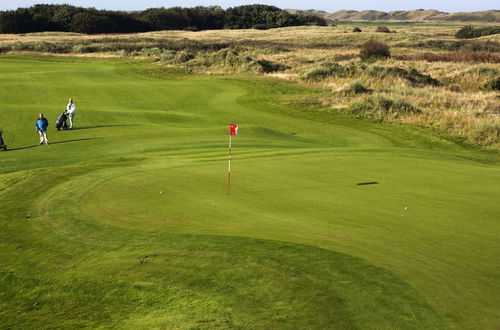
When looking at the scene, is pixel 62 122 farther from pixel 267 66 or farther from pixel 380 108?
pixel 267 66

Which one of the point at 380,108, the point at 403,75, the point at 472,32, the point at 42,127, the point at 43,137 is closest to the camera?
the point at 42,127

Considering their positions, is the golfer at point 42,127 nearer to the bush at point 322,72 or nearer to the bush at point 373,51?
the bush at point 322,72

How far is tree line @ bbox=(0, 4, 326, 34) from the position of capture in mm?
118000

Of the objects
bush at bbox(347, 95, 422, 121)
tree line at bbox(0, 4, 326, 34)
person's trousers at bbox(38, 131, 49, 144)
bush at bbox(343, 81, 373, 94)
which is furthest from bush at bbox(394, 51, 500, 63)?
tree line at bbox(0, 4, 326, 34)

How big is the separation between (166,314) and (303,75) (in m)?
42.9

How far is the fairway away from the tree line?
105886 millimetres

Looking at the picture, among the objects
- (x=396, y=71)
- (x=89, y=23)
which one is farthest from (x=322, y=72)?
(x=89, y=23)

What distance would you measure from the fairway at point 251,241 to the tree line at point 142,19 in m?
106

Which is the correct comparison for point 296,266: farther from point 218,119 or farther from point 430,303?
point 218,119

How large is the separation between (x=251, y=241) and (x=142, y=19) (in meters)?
133

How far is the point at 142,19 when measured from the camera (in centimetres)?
13512

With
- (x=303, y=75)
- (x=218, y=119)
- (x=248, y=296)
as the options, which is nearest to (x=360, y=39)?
(x=303, y=75)

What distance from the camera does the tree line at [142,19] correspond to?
118000 millimetres

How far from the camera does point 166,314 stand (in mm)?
7094
